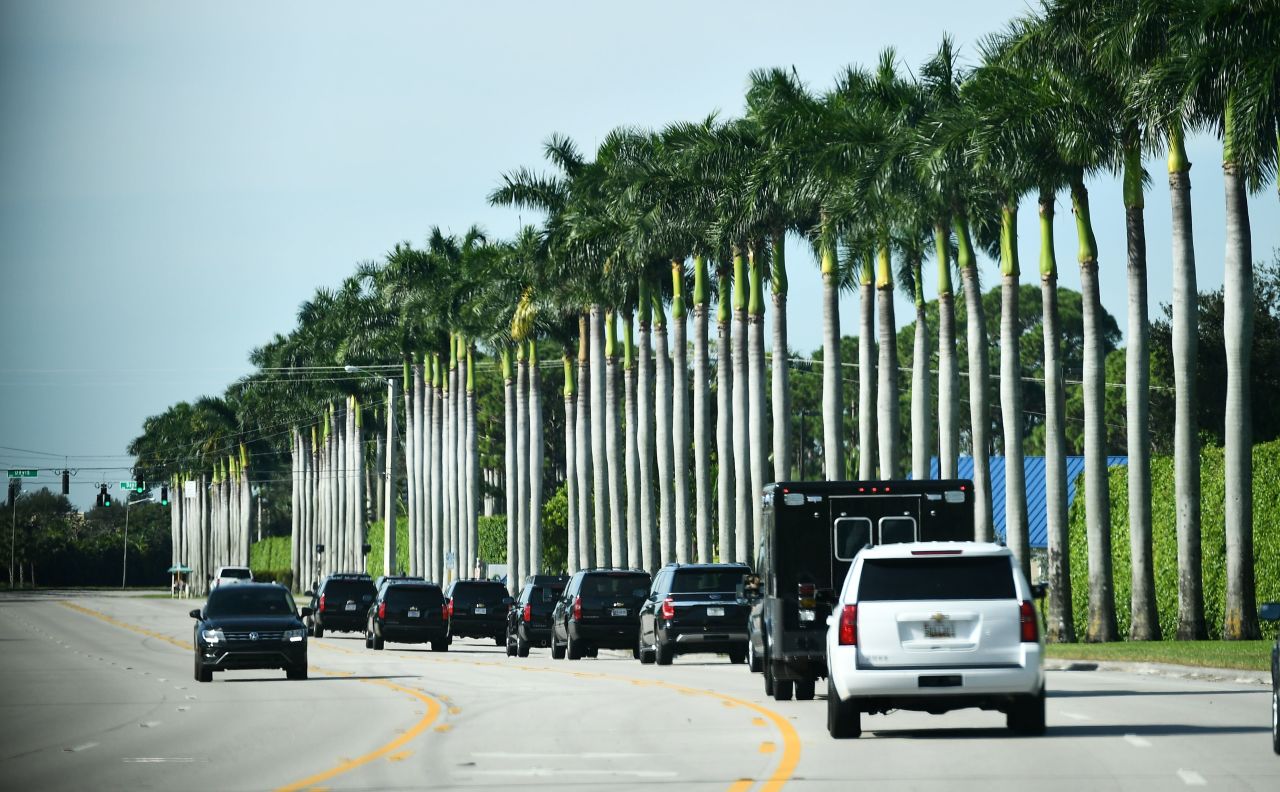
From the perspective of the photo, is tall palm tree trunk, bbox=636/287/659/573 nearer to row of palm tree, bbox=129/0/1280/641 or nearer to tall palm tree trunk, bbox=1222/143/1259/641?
row of palm tree, bbox=129/0/1280/641

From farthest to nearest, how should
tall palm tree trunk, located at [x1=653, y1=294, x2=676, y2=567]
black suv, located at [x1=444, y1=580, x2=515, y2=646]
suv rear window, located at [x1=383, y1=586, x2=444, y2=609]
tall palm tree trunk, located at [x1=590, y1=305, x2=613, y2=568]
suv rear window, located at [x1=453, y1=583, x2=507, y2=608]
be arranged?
1. tall palm tree trunk, located at [x1=590, y1=305, x2=613, y2=568]
2. tall palm tree trunk, located at [x1=653, y1=294, x2=676, y2=567]
3. suv rear window, located at [x1=453, y1=583, x2=507, y2=608]
4. black suv, located at [x1=444, y1=580, x2=515, y2=646]
5. suv rear window, located at [x1=383, y1=586, x2=444, y2=609]

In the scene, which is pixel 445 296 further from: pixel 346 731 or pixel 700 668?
pixel 346 731

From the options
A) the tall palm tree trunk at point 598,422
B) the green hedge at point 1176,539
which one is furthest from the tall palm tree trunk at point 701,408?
the green hedge at point 1176,539

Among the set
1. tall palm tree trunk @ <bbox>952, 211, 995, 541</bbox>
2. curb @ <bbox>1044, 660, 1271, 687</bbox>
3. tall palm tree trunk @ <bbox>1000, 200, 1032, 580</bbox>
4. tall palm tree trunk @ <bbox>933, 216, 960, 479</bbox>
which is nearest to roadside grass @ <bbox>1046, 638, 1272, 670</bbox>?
curb @ <bbox>1044, 660, 1271, 687</bbox>

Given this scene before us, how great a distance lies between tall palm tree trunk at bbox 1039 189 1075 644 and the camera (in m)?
42.0

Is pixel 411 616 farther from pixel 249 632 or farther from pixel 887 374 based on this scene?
pixel 249 632

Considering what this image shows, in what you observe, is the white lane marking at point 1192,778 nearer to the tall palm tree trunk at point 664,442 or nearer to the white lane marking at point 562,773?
the white lane marking at point 562,773

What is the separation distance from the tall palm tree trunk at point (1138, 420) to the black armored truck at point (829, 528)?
1563 centimetres

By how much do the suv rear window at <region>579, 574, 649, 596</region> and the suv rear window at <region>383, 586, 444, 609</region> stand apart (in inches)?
274

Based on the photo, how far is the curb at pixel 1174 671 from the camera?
29.0 meters

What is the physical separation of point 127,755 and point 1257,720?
450 inches

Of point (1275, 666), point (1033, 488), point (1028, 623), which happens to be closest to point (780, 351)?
point (1033, 488)

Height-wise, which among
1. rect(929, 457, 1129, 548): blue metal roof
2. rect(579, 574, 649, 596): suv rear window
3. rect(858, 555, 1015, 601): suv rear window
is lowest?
rect(579, 574, 649, 596): suv rear window

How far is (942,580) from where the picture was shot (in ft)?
62.0
